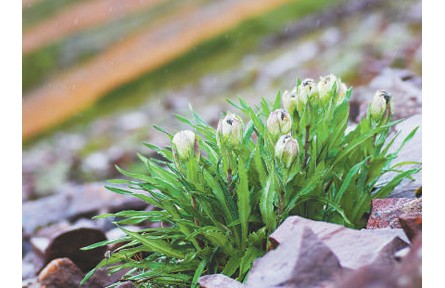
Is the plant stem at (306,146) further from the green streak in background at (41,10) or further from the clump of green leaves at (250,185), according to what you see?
the green streak in background at (41,10)

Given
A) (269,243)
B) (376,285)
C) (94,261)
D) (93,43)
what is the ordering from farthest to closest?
(93,43)
(94,261)
(269,243)
(376,285)

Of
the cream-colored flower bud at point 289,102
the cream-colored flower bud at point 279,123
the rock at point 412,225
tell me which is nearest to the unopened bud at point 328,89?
the cream-colored flower bud at point 289,102

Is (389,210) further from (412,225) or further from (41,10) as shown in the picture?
(41,10)

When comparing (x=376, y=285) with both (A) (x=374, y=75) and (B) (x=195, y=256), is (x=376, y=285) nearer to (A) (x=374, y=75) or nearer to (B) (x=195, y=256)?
(B) (x=195, y=256)

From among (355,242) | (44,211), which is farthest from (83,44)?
(355,242)

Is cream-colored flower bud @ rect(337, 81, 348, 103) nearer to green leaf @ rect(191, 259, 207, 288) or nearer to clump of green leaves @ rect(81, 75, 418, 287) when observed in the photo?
clump of green leaves @ rect(81, 75, 418, 287)
